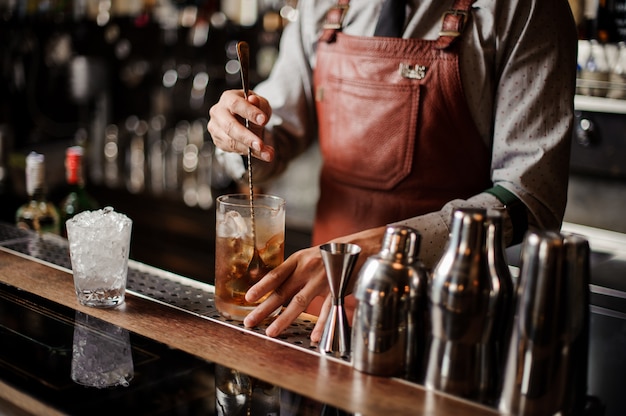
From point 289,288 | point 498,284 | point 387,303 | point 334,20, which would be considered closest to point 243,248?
point 289,288

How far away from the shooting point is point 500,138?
1.61 m

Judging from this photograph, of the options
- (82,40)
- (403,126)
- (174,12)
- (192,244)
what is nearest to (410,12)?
(403,126)

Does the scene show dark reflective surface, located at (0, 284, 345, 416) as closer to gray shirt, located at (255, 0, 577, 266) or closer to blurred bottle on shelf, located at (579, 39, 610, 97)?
gray shirt, located at (255, 0, 577, 266)

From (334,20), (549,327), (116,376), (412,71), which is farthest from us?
(334,20)

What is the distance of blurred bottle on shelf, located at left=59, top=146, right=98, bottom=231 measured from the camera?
72.2 inches

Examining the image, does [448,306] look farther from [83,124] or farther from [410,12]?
[83,124]

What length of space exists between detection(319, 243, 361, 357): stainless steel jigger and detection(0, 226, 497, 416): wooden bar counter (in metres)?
0.03

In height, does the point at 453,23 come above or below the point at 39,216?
above

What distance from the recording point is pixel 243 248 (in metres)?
1.25

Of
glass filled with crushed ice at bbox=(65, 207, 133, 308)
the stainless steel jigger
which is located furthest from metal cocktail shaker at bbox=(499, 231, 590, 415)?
glass filled with crushed ice at bbox=(65, 207, 133, 308)

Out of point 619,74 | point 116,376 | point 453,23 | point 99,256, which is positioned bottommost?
point 116,376

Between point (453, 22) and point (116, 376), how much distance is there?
1033 mm

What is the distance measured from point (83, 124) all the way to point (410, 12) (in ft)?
12.3

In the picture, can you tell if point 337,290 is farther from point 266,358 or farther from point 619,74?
point 619,74
